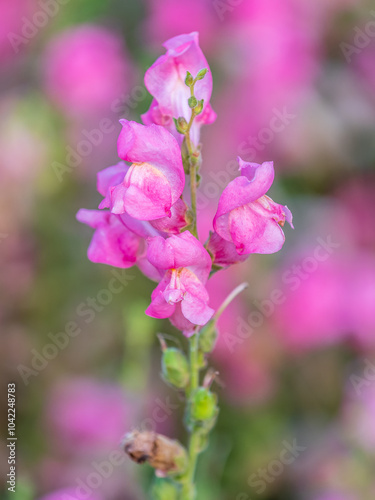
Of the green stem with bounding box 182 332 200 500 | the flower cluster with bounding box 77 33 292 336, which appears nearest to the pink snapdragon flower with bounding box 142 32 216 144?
the flower cluster with bounding box 77 33 292 336

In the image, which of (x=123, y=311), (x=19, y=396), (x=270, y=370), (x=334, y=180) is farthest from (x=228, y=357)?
(x=334, y=180)

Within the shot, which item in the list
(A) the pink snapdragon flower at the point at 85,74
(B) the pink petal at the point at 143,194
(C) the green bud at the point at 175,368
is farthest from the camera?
(A) the pink snapdragon flower at the point at 85,74

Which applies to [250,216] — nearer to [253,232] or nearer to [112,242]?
[253,232]

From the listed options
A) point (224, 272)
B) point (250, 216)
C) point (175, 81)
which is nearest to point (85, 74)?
point (224, 272)

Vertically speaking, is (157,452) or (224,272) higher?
(157,452)

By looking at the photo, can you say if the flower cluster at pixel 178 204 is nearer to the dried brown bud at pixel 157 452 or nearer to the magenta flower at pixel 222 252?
the magenta flower at pixel 222 252

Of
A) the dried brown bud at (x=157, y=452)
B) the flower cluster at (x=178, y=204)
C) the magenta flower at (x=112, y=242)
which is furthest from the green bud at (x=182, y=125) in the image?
the dried brown bud at (x=157, y=452)

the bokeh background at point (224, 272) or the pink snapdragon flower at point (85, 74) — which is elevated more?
the pink snapdragon flower at point (85, 74)
